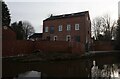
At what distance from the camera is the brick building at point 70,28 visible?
37.0 m

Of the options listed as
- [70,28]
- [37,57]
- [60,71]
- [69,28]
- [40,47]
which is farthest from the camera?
[69,28]

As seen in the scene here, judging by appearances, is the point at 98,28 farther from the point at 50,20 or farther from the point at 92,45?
the point at 50,20

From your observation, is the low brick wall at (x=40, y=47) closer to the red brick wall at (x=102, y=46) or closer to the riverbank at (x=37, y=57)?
the riverbank at (x=37, y=57)

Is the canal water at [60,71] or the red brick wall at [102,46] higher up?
the red brick wall at [102,46]

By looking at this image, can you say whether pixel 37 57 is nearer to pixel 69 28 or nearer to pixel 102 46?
pixel 69 28

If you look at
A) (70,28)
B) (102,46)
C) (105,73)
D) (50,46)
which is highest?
(70,28)

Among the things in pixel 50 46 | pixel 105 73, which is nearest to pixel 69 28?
pixel 50 46

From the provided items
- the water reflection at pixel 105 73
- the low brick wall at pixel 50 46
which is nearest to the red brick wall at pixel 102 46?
the low brick wall at pixel 50 46

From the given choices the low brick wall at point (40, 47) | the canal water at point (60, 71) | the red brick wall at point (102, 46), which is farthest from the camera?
the red brick wall at point (102, 46)

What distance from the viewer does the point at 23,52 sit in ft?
80.3

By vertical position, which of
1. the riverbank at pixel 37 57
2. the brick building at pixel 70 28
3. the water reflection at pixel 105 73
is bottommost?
the water reflection at pixel 105 73

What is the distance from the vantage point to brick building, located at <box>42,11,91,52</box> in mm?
36969

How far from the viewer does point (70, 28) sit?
3856cm

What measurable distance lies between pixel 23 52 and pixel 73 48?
23.5 ft
